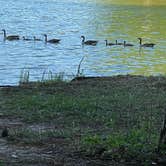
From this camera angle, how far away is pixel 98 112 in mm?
10656

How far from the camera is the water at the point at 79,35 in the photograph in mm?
26656

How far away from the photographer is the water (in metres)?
26.7

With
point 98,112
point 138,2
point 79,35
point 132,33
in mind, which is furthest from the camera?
point 138,2

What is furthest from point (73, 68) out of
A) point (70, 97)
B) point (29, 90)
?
point (70, 97)

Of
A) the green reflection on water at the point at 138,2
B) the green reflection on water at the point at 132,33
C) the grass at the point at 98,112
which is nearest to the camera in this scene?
the grass at the point at 98,112

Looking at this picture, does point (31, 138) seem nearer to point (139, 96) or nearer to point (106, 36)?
point (139, 96)

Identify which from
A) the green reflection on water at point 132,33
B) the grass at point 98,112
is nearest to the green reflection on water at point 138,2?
the green reflection on water at point 132,33

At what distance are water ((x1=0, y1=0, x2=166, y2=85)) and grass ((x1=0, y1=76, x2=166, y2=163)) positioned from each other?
6383mm

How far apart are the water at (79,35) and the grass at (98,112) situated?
20.9 ft

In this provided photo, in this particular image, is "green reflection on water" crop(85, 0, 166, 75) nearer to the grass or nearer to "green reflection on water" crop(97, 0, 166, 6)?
"green reflection on water" crop(97, 0, 166, 6)

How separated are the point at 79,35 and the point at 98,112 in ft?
101

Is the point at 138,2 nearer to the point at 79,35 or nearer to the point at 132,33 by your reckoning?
the point at 132,33

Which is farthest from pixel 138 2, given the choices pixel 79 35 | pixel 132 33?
pixel 79 35

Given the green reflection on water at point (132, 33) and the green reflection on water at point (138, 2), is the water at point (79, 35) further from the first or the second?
the green reflection on water at point (138, 2)
